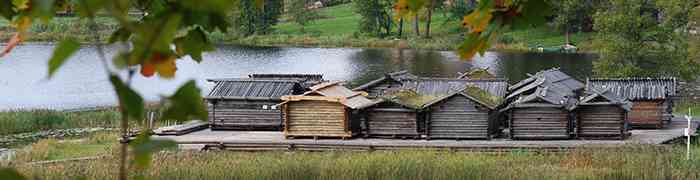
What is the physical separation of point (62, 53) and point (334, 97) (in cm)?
1986

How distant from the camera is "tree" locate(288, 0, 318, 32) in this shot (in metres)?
77.4

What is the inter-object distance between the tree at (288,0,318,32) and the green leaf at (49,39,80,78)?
74785mm

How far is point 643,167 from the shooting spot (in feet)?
44.6

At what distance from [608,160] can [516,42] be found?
48.8 m

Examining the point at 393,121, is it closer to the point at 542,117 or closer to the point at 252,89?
the point at 542,117

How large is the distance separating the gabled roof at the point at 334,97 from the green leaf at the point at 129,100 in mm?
19496

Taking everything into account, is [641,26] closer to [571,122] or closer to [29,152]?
[571,122]

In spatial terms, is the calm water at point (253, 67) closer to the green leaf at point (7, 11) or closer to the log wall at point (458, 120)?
the log wall at point (458, 120)

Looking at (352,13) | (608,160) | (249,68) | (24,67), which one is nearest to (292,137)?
(608,160)

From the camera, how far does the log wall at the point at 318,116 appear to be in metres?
21.4

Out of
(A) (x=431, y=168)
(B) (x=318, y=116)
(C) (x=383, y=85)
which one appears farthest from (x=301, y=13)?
(A) (x=431, y=168)

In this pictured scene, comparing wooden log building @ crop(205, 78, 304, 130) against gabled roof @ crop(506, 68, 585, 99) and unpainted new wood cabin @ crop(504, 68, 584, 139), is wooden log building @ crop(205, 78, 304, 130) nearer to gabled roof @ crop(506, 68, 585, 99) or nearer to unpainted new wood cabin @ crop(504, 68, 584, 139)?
gabled roof @ crop(506, 68, 585, 99)

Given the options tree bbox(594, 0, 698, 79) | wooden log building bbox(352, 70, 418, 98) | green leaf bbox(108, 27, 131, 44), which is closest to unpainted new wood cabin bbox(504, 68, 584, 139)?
wooden log building bbox(352, 70, 418, 98)

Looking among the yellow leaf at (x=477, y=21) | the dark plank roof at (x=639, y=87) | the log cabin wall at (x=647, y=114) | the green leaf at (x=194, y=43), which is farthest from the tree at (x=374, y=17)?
the green leaf at (x=194, y=43)
